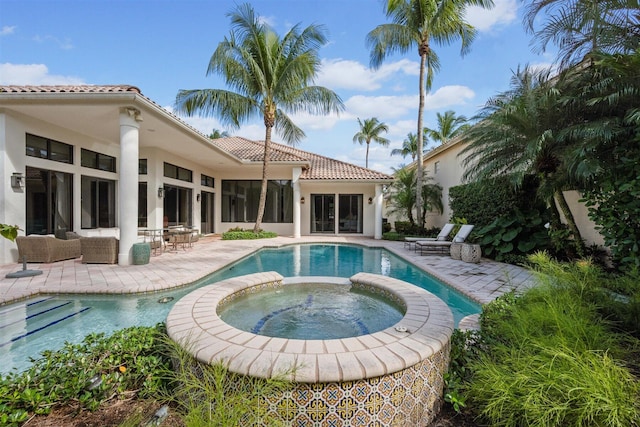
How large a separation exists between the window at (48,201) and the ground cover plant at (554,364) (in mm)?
12032

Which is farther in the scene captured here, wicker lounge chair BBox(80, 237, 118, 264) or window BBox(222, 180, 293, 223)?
window BBox(222, 180, 293, 223)

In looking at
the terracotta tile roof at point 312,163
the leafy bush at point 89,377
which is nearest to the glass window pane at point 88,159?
the terracotta tile roof at point 312,163

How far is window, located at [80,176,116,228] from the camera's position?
10.9m

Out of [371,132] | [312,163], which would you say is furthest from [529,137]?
[371,132]

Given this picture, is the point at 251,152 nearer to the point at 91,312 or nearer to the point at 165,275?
the point at 165,275

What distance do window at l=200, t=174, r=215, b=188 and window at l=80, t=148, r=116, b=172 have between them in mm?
5363

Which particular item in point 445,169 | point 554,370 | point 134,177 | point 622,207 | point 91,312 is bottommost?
point 91,312

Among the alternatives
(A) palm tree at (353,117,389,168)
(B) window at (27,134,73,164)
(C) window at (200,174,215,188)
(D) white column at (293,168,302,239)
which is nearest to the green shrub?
(D) white column at (293,168,302,239)

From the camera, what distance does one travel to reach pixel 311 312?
480 cm

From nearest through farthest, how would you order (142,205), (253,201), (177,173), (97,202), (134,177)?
(134,177) < (97,202) < (142,205) < (177,173) < (253,201)

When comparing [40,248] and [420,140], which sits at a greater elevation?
[420,140]

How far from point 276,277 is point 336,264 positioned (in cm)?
462

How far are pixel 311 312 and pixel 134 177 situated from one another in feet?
22.8

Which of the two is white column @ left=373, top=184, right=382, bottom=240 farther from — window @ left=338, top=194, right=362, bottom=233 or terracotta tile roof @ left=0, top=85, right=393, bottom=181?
window @ left=338, top=194, right=362, bottom=233
